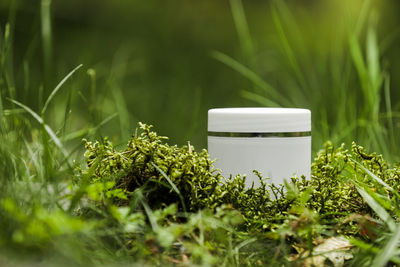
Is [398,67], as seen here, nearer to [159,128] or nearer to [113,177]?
[159,128]

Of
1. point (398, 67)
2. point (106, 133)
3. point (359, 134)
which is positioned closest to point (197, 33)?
point (398, 67)

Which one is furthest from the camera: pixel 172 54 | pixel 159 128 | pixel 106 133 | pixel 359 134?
pixel 172 54

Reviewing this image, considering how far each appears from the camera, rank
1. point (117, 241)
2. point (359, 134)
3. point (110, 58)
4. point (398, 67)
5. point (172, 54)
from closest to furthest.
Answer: point (117, 241), point (359, 134), point (398, 67), point (110, 58), point (172, 54)

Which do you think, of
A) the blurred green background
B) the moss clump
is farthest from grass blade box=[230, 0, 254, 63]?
the moss clump

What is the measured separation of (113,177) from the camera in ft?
4.37

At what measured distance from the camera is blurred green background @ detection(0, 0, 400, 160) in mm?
3145

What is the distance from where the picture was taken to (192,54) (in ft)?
17.3

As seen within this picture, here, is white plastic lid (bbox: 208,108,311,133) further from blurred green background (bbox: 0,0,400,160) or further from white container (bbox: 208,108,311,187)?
blurred green background (bbox: 0,0,400,160)

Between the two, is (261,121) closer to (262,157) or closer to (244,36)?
(262,157)

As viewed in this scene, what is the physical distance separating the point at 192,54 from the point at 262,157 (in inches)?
156

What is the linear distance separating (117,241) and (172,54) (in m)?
4.10

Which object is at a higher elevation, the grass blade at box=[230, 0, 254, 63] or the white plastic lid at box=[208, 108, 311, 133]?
the grass blade at box=[230, 0, 254, 63]

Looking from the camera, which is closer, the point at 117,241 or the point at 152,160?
the point at 117,241

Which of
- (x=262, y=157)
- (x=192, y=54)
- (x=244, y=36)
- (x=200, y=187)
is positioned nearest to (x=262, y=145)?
(x=262, y=157)
